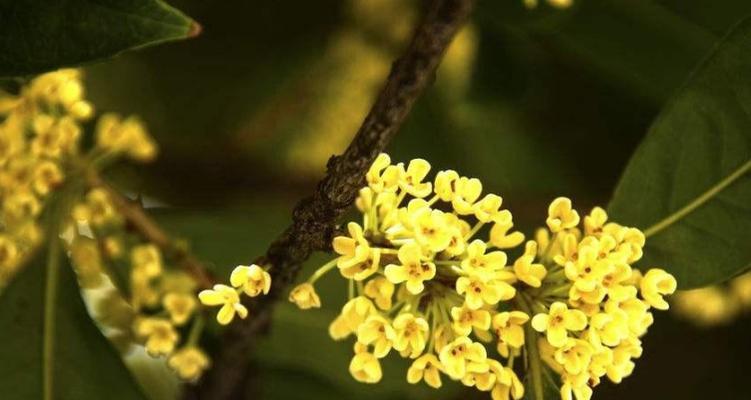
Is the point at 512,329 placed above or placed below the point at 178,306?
above

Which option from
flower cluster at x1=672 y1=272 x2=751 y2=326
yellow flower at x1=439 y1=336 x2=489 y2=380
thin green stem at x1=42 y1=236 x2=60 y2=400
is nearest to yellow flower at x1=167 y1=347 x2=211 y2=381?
thin green stem at x1=42 y1=236 x2=60 y2=400

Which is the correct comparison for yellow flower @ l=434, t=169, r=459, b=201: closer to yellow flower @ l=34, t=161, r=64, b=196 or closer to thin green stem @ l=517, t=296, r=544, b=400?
thin green stem @ l=517, t=296, r=544, b=400

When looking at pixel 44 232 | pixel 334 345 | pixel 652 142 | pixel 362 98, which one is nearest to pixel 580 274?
pixel 652 142

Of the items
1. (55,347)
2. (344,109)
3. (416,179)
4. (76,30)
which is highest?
(344,109)

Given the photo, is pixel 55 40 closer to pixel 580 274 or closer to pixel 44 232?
pixel 44 232

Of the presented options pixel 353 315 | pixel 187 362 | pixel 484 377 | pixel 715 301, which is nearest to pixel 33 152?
pixel 187 362

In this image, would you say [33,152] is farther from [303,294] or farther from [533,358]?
[533,358]
